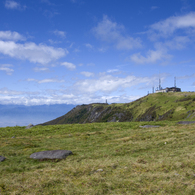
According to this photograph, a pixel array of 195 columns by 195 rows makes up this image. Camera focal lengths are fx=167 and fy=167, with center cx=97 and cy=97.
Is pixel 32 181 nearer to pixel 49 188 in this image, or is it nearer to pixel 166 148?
pixel 49 188

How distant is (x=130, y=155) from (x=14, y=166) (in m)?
12.6

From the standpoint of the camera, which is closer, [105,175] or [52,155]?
[105,175]

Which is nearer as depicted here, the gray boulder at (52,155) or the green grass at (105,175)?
the green grass at (105,175)

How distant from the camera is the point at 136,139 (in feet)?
89.5

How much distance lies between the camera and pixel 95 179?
1271cm

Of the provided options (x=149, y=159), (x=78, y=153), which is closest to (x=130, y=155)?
(x=149, y=159)

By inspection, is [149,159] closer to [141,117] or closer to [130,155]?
[130,155]

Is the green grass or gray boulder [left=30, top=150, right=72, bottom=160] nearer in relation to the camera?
the green grass

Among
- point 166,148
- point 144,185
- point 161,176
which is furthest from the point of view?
point 166,148

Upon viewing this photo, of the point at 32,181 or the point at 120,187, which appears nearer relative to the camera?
the point at 120,187

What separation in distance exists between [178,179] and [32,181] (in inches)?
429

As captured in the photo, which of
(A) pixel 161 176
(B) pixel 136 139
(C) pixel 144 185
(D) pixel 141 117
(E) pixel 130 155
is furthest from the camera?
(D) pixel 141 117

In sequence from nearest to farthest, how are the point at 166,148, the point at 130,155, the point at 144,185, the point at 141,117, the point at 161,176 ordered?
1. the point at 144,185
2. the point at 161,176
3. the point at 130,155
4. the point at 166,148
5. the point at 141,117

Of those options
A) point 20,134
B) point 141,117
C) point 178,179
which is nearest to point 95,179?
point 178,179
